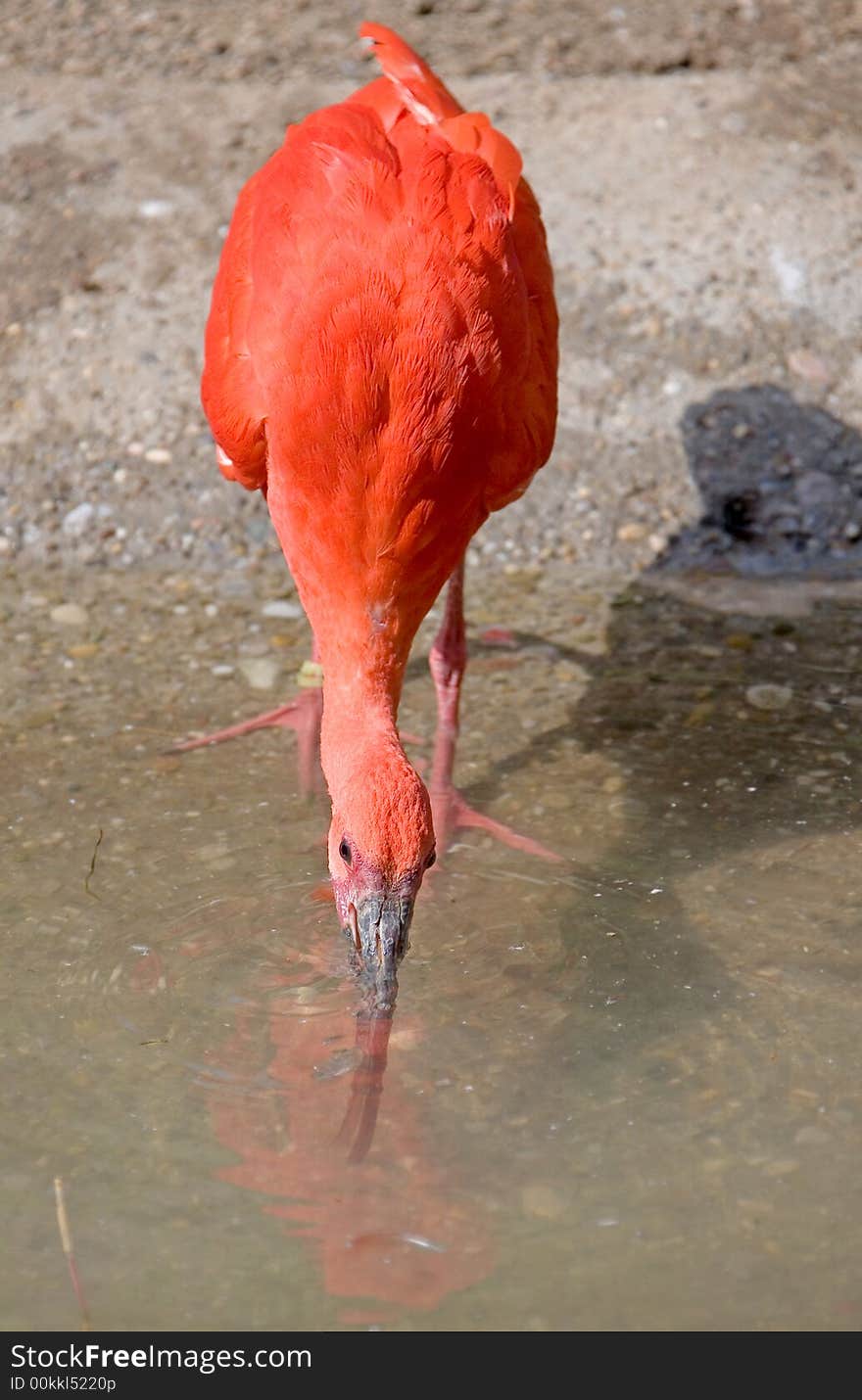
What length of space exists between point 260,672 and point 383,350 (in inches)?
70.2

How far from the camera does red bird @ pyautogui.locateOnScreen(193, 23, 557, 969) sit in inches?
162

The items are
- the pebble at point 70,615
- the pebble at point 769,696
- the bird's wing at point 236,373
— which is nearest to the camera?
the bird's wing at point 236,373

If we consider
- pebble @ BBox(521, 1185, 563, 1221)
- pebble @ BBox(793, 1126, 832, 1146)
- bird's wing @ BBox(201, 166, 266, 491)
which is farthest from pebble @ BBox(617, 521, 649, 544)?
pebble @ BBox(521, 1185, 563, 1221)

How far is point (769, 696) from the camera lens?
5.52 m

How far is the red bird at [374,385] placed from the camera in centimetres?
412

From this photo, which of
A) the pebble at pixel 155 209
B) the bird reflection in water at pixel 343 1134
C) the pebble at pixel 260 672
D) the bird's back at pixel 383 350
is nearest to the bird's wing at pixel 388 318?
the bird's back at pixel 383 350

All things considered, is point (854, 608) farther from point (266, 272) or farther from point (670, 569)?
point (266, 272)

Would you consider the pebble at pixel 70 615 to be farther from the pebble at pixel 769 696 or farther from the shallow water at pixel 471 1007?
the pebble at pixel 769 696

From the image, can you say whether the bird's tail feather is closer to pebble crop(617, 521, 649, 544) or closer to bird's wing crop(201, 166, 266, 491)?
bird's wing crop(201, 166, 266, 491)

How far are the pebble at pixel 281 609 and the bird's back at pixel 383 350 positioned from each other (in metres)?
1.20

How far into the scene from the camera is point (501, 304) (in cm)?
440

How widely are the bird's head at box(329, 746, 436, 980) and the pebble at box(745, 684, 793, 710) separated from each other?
6.96 ft

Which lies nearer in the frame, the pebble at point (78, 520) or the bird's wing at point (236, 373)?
the bird's wing at point (236, 373)

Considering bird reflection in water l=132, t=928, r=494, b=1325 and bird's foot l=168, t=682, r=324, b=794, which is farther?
bird's foot l=168, t=682, r=324, b=794
